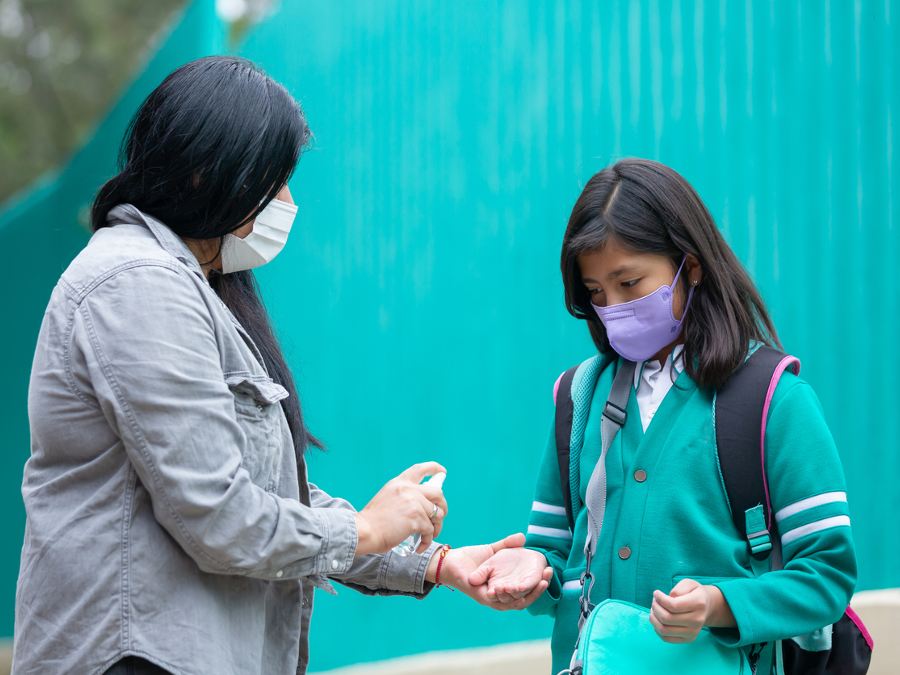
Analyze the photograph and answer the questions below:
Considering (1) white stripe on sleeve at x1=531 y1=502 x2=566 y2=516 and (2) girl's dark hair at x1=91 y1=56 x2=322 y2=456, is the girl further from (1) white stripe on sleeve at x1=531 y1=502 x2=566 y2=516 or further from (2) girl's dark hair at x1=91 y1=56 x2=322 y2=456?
(2) girl's dark hair at x1=91 y1=56 x2=322 y2=456

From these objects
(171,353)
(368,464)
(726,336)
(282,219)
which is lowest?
(368,464)

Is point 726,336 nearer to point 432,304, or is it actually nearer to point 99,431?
point 99,431

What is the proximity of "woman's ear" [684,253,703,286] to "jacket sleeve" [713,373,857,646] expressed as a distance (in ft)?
1.30

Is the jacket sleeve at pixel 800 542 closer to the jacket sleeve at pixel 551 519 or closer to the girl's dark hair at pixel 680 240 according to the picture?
the girl's dark hair at pixel 680 240

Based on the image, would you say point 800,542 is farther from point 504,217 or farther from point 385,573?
point 504,217

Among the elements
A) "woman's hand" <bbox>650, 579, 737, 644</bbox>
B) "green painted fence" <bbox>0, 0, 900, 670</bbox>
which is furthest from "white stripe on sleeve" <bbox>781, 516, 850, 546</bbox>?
"green painted fence" <bbox>0, 0, 900, 670</bbox>

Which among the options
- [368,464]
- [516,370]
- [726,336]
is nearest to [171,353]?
[726,336]

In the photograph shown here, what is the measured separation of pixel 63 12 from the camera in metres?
6.53

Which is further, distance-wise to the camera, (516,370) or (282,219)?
(516,370)

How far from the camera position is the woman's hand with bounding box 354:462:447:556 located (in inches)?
62.2

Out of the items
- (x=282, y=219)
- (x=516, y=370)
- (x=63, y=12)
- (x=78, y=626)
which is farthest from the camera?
(x=63, y=12)

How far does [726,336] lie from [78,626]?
1.47 m

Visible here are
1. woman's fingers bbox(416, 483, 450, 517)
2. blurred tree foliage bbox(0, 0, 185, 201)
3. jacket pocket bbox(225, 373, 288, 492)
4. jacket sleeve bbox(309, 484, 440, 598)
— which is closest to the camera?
jacket pocket bbox(225, 373, 288, 492)

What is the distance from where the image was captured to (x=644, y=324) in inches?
76.3
